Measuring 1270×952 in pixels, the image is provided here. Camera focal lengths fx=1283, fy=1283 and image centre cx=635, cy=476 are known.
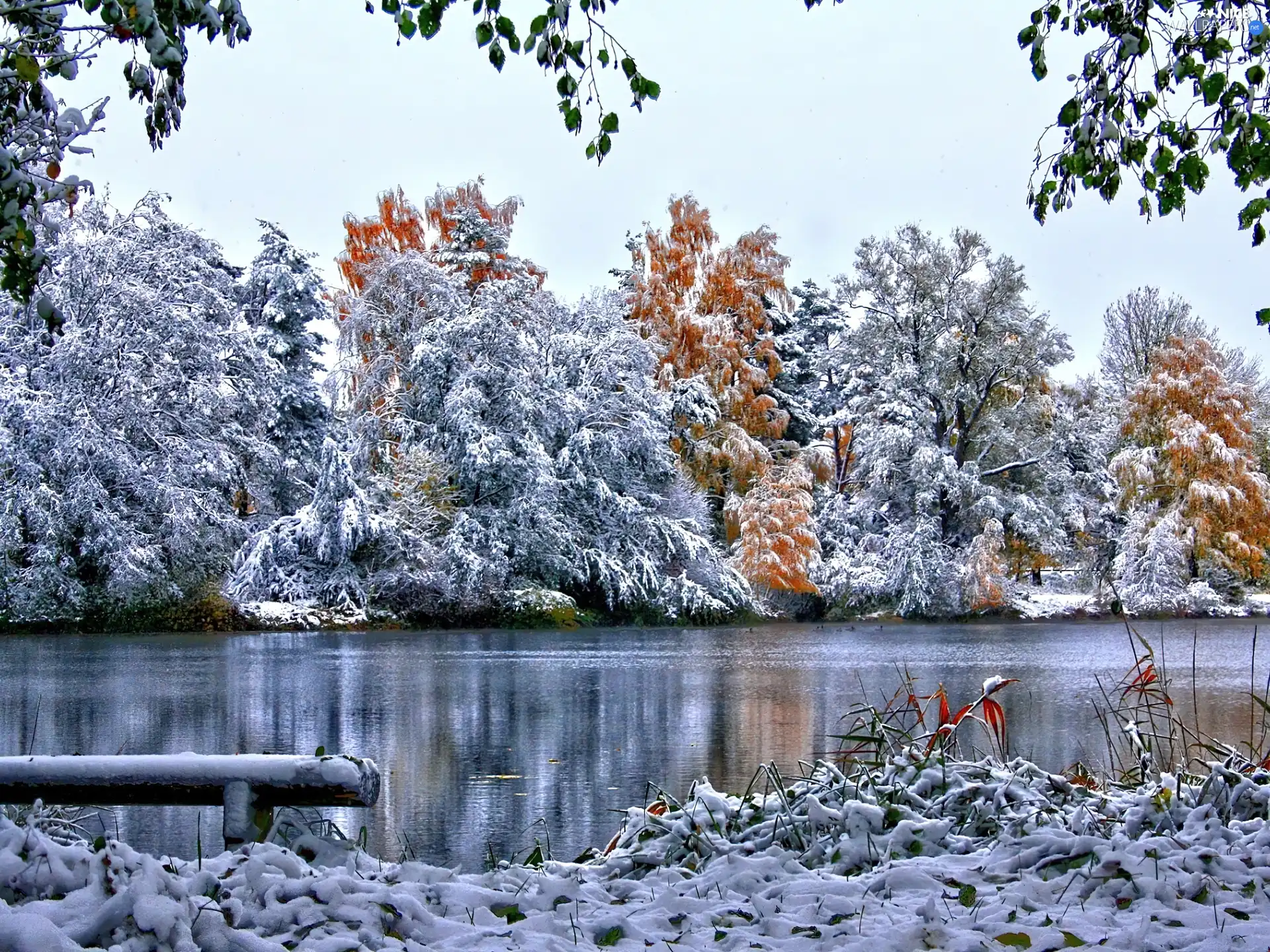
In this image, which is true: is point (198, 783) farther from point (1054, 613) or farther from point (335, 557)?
point (1054, 613)

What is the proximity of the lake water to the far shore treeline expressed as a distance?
3.87 m

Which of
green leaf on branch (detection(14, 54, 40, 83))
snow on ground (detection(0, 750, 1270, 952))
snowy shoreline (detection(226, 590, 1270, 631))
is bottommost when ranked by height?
snowy shoreline (detection(226, 590, 1270, 631))

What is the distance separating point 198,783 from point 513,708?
6807mm

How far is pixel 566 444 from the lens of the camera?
26.8 m

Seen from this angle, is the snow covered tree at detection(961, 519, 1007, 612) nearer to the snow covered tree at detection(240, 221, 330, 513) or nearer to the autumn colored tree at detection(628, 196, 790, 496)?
the autumn colored tree at detection(628, 196, 790, 496)

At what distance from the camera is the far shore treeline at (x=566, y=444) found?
22.1m

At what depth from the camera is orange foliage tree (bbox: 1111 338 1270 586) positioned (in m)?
27.0

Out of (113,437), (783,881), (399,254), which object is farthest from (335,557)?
(783,881)

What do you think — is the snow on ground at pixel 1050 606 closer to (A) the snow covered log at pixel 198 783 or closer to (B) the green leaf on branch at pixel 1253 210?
(B) the green leaf on branch at pixel 1253 210

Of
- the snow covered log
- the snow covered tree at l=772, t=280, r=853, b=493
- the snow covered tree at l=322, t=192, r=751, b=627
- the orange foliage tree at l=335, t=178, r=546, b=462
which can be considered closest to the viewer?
the snow covered log

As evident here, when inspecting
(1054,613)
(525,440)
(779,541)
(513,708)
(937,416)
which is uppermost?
(937,416)

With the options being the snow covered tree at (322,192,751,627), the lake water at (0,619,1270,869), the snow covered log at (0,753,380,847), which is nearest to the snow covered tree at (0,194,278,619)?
the lake water at (0,619,1270,869)

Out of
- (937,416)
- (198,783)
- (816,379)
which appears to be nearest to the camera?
(198,783)

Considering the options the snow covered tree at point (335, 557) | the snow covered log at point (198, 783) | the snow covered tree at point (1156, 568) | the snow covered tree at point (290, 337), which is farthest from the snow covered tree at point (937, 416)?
the snow covered log at point (198, 783)
